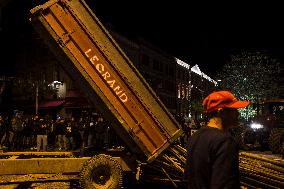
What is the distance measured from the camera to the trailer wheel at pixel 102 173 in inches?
306

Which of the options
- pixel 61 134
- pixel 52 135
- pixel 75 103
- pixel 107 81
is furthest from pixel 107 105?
pixel 75 103

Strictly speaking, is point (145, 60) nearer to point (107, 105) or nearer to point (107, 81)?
point (107, 81)

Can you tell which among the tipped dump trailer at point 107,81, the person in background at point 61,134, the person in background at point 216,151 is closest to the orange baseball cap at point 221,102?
the person in background at point 216,151

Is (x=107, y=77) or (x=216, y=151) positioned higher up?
(x=107, y=77)

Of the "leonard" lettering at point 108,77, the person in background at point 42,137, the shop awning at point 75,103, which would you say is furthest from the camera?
the shop awning at point 75,103

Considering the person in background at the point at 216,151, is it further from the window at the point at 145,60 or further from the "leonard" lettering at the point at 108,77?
the window at the point at 145,60

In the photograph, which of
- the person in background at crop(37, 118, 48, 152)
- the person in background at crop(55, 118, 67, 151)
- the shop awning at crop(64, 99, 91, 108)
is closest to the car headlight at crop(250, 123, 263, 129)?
the person in background at crop(55, 118, 67, 151)

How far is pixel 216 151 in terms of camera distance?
2961 millimetres

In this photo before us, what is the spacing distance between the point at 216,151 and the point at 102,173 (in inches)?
207

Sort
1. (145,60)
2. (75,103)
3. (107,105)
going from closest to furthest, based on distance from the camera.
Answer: (107,105) → (75,103) → (145,60)

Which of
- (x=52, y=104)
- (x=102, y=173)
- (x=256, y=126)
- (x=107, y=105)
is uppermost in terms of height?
(x=107, y=105)

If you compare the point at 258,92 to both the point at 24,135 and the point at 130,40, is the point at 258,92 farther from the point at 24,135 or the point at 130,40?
the point at 24,135

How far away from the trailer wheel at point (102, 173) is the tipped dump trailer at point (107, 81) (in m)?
0.02

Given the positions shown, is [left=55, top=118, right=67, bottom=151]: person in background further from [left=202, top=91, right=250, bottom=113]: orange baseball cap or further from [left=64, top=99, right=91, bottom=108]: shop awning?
[left=202, top=91, right=250, bottom=113]: orange baseball cap
